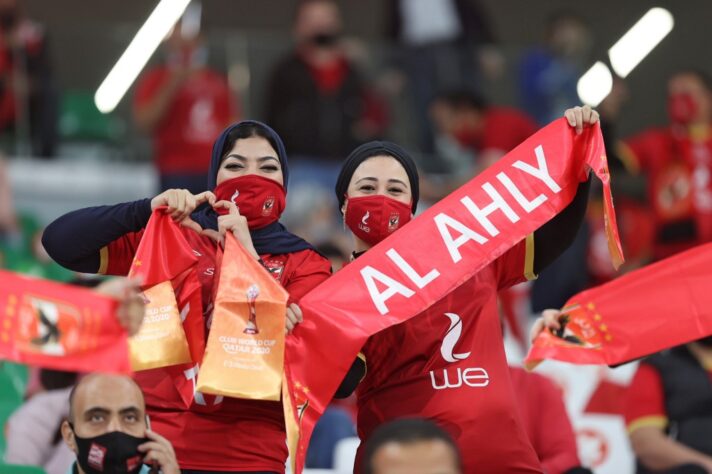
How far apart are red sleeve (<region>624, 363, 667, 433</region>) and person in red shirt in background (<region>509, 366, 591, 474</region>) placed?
368mm

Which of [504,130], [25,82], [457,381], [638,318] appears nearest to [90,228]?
[457,381]

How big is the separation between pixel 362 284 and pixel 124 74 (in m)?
6.91

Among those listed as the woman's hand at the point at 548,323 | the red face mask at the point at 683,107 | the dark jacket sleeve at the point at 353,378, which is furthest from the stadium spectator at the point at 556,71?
the dark jacket sleeve at the point at 353,378

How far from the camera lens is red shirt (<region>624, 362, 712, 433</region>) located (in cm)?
685

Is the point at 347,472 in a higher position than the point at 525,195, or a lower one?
lower

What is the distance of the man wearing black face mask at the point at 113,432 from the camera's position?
490cm

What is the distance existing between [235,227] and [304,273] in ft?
1.08

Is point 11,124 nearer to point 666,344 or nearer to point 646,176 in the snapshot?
point 646,176

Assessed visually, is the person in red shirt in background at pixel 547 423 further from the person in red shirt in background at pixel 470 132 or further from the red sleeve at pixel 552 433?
the person in red shirt in background at pixel 470 132

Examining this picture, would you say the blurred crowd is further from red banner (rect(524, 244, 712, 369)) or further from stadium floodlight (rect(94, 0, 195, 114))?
red banner (rect(524, 244, 712, 369))

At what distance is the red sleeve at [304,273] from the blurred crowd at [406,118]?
8.78 ft

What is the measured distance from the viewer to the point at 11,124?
11148mm

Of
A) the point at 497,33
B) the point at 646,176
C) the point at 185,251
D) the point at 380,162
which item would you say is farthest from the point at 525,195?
the point at 497,33

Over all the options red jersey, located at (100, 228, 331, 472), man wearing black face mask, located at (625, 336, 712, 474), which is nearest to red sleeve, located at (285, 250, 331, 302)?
red jersey, located at (100, 228, 331, 472)
